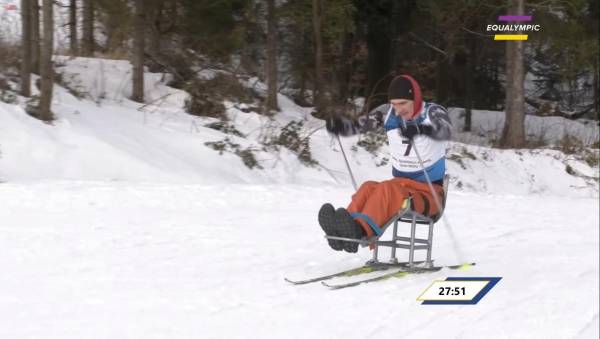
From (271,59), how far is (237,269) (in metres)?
9.81

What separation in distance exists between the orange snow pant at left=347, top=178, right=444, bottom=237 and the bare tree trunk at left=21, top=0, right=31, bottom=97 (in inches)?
308

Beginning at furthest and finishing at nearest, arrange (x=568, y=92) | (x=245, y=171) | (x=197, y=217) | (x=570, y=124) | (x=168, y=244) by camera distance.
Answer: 1. (x=568, y=92)
2. (x=570, y=124)
3. (x=245, y=171)
4. (x=197, y=217)
5. (x=168, y=244)

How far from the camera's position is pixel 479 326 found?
4992 mm

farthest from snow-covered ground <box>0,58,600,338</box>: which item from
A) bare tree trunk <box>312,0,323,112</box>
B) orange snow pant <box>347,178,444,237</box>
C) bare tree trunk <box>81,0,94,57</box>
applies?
bare tree trunk <box>312,0,323,112</box>

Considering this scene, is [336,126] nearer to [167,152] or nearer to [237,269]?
[237,269]

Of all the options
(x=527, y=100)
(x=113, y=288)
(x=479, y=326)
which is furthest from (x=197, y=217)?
(x=527, y=100)

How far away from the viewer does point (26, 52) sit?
12.3 metres

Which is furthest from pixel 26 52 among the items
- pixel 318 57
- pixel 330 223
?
pixel 330 223

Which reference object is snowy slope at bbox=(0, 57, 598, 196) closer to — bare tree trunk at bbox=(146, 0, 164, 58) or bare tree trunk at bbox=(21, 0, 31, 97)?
bare tree trunk at bbox=(21, 0, 31, 97)

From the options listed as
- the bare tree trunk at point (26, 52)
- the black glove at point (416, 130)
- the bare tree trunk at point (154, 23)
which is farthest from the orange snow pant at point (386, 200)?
the bare tree trunk at point (154, 23)

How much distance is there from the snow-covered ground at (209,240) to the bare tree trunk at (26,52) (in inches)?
25.2

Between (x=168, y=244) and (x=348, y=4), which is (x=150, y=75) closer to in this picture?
(x=348, y=4)

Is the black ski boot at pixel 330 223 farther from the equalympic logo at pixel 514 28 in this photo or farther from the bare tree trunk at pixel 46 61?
the equalympic logo at pixel 514 28

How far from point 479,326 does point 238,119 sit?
397 inches
